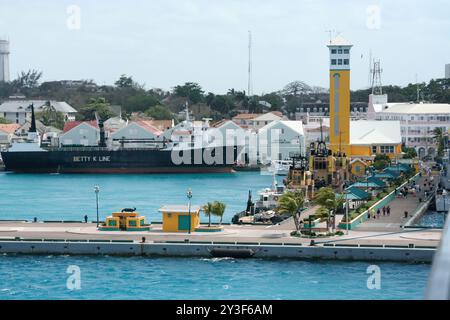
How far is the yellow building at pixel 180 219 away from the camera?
25.2m

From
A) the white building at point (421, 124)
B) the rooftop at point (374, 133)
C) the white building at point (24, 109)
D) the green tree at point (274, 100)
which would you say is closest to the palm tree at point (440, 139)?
the white building at point (421, 124)

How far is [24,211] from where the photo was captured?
37.1 meters

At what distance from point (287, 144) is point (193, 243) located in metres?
43.8

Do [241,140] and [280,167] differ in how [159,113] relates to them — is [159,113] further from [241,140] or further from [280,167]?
[280,167]

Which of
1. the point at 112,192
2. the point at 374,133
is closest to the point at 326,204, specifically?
the point at 112,192

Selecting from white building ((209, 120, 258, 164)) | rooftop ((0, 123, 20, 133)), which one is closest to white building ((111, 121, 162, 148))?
white building ((209, 120, 258, 164))

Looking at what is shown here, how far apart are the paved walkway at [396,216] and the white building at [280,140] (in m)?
27.2

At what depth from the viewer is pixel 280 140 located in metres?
66.9

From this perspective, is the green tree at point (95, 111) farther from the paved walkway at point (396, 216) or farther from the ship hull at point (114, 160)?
the paved walkway at point (396, 216)

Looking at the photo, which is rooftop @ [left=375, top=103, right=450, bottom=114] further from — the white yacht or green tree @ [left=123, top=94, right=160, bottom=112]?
green tree @ [left=123, top=94, right=160, bottom=112]

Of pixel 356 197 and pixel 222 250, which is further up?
pixel 356 197

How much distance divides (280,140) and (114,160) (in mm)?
10474

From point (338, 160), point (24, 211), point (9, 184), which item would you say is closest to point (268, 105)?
point (9, 184)

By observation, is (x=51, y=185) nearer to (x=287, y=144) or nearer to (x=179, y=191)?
(x=179, y=191)
